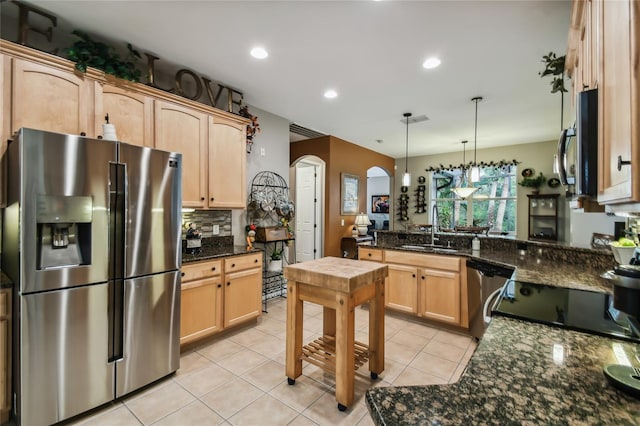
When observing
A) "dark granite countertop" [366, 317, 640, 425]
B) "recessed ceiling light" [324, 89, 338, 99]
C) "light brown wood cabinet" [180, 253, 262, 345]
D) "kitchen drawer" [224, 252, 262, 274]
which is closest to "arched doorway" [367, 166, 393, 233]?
"recessed ceiling light" [324, 89, 338, 99]

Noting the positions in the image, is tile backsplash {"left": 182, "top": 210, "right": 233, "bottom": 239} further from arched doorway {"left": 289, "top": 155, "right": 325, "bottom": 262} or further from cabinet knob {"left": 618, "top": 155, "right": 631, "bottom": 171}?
cabinet knob {"left": 618, "top": 155, "right": 631, "bottom": 171}

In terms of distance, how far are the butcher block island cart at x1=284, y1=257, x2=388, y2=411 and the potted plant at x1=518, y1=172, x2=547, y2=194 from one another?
5417 mm

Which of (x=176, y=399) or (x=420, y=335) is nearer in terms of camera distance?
(x=176, y=399)

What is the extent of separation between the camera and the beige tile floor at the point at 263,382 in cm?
191

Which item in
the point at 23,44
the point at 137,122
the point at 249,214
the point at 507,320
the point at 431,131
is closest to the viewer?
the point at 507,320

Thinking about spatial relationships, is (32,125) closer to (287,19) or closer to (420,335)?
(287,19)

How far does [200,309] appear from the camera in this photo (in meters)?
2.78

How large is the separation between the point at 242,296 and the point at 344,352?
1590 mm

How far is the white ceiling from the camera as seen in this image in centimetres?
205

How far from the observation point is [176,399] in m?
2.10

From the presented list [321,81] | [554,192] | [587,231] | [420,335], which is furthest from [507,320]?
[554,192]

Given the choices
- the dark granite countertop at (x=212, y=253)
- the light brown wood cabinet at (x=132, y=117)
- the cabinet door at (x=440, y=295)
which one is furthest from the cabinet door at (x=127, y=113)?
the cabinet door at (x=440, y=295)

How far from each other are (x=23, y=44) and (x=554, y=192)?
25.9ft

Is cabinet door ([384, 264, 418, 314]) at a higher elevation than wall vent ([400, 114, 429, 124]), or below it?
below
